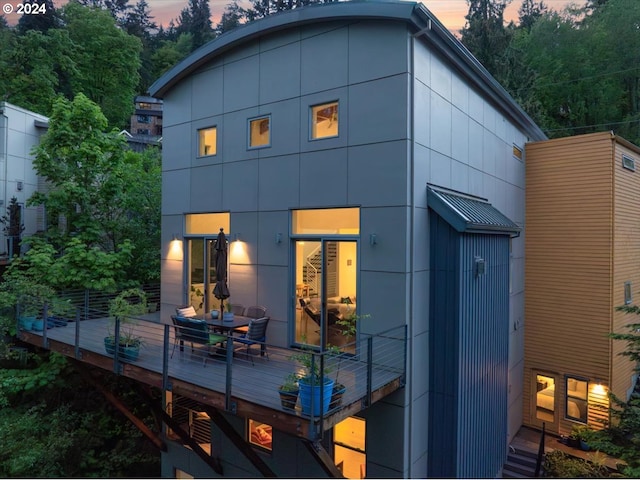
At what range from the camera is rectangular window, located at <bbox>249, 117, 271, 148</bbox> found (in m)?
8.13

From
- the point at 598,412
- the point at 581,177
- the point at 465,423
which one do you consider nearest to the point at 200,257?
the point at 465,423

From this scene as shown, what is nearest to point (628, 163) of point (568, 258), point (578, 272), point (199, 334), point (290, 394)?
point (568, 258)

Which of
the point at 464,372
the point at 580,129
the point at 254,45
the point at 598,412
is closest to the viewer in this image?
the point at 464,372

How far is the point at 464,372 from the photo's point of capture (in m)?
6.89

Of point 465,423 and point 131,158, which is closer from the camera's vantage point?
point 465,423

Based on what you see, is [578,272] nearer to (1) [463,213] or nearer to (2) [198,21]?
(1) [463,213]

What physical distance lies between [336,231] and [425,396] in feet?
10.4

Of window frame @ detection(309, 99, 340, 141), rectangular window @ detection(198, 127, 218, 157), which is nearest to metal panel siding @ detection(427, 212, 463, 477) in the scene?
window frame @ detection(309, 99, 340, 141)

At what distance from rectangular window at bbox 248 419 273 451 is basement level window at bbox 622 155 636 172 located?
11424mm

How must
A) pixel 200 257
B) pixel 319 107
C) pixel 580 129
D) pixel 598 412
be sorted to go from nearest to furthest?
pixel 319 107 → pixel 200 257 → pixel 598 412 → pixel 580 129

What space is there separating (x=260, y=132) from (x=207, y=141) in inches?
65.3

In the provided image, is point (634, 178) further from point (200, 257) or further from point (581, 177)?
point (200, 257)

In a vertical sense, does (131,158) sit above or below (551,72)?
below

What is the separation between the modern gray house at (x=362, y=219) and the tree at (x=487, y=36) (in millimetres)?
14634
